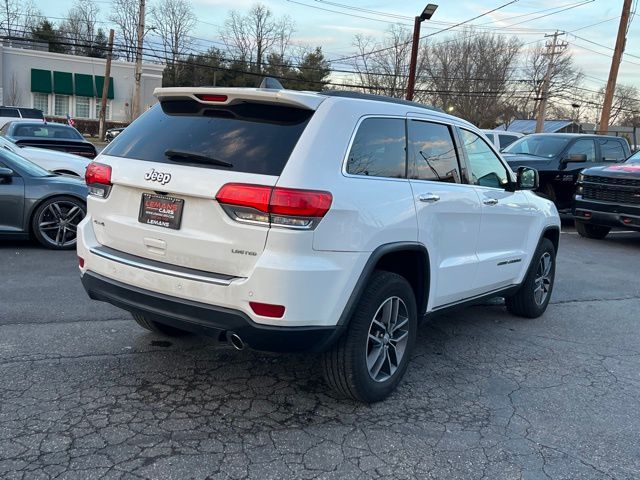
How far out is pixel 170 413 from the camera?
3.49 m

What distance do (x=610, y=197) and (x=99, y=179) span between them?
9.66 meters

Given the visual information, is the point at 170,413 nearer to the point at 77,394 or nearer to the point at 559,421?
the point at 77,394

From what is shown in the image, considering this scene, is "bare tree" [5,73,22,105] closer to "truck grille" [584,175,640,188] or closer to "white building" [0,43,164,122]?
"white building" [0,43,164,122]

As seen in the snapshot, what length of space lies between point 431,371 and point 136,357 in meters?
2.13

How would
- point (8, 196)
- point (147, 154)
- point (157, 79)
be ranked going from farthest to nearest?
point (157, 79) → point (8, 196) → point (147, 154)

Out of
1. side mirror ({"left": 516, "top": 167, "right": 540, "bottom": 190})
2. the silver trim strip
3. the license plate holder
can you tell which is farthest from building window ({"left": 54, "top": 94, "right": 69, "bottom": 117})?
the license plate holder

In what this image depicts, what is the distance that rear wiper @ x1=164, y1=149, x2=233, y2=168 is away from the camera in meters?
3.29

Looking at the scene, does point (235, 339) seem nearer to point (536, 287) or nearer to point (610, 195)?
point (536, 287)

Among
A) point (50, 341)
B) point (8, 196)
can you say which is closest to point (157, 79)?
point (8, 196)

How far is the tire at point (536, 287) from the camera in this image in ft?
19.0

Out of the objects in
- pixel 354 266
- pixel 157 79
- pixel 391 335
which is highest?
pixel 157 79

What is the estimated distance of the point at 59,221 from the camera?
771cm

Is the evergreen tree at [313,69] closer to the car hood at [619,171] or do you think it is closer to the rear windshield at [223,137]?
the car hood at [619,171]

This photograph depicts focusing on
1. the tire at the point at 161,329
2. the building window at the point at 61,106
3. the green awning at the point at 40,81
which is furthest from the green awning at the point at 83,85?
the tire at the point at 161,329
